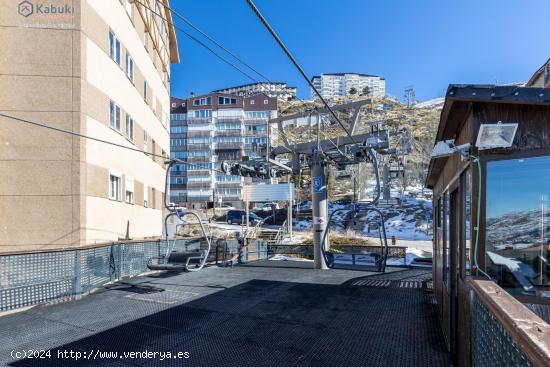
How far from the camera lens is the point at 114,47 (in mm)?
12891

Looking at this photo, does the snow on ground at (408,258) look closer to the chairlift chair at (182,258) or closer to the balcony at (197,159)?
the chairlift chair at (182,258)

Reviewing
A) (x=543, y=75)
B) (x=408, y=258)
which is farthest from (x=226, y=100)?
(x=543, y=75)

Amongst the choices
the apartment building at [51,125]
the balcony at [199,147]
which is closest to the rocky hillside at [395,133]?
the apartment building at [51,125]

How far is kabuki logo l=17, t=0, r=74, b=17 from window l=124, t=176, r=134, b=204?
18.7 feet

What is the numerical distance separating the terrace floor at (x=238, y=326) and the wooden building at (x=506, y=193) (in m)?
1.63

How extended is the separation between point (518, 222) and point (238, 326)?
386cm

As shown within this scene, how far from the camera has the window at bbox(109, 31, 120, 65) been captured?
12593mm

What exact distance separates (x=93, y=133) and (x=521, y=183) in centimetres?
1067

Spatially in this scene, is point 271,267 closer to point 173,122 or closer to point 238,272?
point 238,272

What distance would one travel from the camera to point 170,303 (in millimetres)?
7016

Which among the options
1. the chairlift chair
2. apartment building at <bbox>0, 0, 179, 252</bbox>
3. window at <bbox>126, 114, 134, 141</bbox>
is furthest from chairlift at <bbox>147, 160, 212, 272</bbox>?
window at <bbox>126, 114, 134, 141</bbox>

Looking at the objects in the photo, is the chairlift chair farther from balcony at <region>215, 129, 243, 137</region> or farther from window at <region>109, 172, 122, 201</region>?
balcony at <region>215, 129, 243, 137</region>

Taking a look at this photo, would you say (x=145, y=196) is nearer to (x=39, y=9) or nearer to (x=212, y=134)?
(x=39, y=9)

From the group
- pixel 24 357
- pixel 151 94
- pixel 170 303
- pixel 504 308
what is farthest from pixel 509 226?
pixel 151 94
